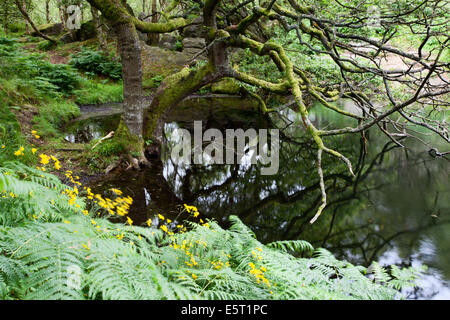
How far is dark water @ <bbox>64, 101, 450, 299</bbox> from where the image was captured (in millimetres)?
5766

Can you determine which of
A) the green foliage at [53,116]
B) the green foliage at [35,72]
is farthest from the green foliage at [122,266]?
the green foliage at [35,72]

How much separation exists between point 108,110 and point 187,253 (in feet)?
42.7

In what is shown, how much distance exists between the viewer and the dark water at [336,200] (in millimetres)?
5766

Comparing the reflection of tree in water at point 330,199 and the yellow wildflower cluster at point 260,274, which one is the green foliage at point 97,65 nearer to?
the reflection of tree in water at point 330,199

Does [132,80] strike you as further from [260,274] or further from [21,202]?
[260,274]

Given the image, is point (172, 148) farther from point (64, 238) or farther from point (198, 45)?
point (198, 45)

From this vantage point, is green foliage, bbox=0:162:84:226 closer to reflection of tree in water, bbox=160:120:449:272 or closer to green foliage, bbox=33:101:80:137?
reflection of tree in water, bbox=160:120:449:272

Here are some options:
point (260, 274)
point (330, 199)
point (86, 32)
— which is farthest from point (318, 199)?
point (86, 32)

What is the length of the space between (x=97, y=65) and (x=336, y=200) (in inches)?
594

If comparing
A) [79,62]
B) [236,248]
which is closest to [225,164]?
[236,248]

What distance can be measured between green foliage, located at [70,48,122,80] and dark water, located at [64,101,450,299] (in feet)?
22.4

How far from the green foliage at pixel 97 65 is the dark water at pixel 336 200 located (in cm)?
683

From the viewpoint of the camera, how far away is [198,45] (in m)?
20.0

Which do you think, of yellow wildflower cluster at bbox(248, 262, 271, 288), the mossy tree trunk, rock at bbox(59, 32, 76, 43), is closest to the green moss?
rock at bbox(59, 32, 76, 43)
